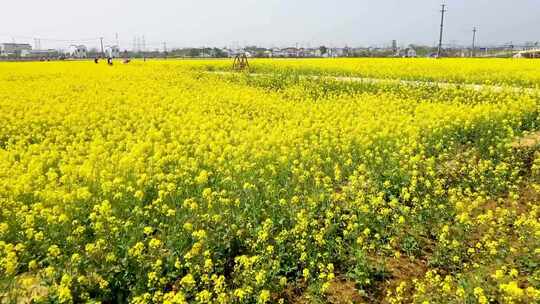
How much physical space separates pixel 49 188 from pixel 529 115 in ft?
37.5

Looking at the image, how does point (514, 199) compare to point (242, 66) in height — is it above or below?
below

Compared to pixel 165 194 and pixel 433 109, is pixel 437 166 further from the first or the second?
pixel 165 194

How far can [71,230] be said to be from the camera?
514 centimetres

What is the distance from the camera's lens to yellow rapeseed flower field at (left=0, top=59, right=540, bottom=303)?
4.36 m

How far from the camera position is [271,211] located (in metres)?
5.81

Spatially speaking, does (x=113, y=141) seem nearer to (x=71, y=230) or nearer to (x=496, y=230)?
(x=71, y=230)

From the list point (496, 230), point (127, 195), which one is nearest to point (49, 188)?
point (127, 195)

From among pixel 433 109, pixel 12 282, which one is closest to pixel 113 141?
pixel 12 282

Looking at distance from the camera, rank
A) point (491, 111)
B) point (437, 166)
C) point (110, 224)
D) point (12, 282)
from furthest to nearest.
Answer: point (491, 111)
point (437, 166)
point (110, 224)
point (12, 282)

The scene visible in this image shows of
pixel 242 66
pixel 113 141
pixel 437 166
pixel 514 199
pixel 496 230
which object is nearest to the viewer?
pixel 496 230

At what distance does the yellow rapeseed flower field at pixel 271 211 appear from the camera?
14.3 ft

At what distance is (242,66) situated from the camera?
108 ft

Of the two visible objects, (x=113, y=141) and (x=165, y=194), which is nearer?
(x=165, y=194)

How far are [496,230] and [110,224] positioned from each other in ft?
15.9
